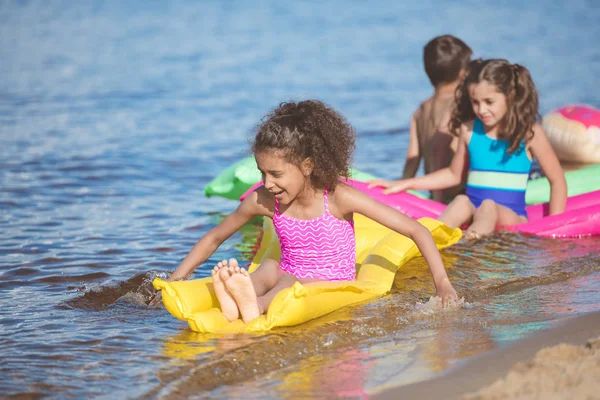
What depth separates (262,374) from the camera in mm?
3342

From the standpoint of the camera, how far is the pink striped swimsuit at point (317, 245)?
4.19m

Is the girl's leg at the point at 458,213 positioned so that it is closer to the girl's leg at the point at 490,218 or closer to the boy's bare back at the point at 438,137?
the girl's leg at the point at 490,218

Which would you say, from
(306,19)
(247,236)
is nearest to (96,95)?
(247,236)

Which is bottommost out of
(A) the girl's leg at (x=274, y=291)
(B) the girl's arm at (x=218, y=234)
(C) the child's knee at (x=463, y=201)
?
(A) the girl's leg at (x=274, y=291)

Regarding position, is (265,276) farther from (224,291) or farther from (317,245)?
(224,291)

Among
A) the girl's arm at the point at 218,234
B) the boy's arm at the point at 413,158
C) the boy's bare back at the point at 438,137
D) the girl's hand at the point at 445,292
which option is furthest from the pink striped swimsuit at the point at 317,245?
the boy's arm at the point at 413,158

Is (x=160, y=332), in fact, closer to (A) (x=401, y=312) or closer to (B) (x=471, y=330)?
(A) (x=401, y=312)

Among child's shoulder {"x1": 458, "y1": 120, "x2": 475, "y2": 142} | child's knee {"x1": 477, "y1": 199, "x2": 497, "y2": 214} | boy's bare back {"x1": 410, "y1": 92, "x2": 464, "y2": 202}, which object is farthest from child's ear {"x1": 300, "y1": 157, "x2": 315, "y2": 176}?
boy's bare back {"x1": 410, "y1": 92, "x2": 464, "y2": 202}

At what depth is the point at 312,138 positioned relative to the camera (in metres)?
3.96

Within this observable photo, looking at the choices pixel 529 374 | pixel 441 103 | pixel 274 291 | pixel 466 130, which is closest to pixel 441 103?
pixel 441 103

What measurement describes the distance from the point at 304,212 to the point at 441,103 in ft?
8.74

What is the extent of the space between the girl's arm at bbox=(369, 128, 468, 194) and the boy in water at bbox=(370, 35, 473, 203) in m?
0.27

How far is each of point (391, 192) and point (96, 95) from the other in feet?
24.2

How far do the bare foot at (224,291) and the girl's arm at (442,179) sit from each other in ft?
7.68
